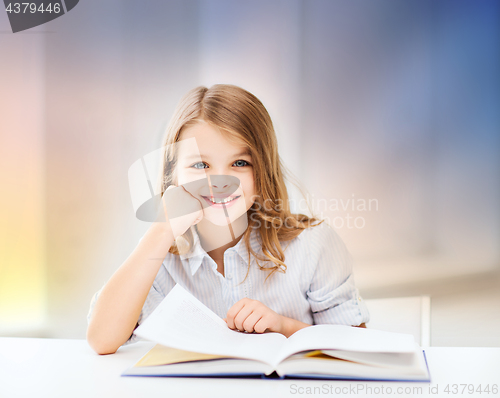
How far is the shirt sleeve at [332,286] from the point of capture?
2.74 feet

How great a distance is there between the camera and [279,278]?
914 millimetres

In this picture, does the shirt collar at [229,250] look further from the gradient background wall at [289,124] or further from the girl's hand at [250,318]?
the gradient background wall at [289,124]

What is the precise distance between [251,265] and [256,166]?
236 millimetres

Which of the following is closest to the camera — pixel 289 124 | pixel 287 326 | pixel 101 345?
pixel 101 345

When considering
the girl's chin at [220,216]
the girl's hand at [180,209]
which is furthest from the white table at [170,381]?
the girl's chin at [220,216]

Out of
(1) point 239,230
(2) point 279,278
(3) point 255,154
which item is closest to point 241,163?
(3) point 255,154

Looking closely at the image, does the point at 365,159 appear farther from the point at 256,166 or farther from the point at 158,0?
the point at 158,0

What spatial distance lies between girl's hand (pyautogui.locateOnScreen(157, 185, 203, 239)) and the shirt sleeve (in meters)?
0.29

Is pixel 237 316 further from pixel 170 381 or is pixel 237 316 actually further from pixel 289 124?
pixel 289 124

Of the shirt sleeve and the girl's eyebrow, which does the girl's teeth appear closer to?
the girl's eyebrow

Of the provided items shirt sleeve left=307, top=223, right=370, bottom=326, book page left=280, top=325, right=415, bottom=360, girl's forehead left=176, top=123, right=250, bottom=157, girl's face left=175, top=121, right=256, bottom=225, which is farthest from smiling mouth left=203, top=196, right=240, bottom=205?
book page left=280, top=325, right=415, bottom=360

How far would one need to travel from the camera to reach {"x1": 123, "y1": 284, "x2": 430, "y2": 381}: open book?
452 mm

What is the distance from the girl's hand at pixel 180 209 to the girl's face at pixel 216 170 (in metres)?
0.03

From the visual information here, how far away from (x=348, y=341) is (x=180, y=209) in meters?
0.47
